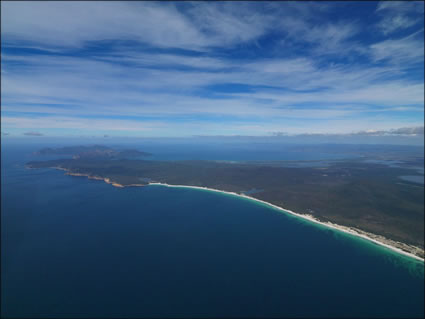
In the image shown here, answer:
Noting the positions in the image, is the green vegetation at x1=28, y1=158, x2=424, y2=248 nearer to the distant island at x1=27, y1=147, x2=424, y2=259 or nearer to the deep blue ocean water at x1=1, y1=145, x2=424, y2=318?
the distant island at x1=27, y1=147, x2=424, y2=259

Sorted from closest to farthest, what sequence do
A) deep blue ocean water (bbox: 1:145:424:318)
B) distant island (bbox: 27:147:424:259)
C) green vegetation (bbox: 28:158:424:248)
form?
deep blue ocean water (bbox: 1:145:424:318) → distant island (bbox: 27:147:424:259) → green vegetation (bbox: 28:158:424:248)

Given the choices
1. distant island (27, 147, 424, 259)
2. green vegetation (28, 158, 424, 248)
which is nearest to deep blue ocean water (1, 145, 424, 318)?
distant island (27, 147, 424, 259)

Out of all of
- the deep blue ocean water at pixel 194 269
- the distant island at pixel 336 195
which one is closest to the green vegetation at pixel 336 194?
the distant island at pixel 336 195

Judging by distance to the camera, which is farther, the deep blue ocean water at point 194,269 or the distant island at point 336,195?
the distant island at point 336,195

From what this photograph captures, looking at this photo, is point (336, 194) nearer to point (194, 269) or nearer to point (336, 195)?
point (336, 195)

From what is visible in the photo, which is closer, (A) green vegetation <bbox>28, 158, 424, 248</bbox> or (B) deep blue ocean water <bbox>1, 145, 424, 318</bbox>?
A: (B) deep blue ocean water <bbox>1, 145, 424, 318</bbox>

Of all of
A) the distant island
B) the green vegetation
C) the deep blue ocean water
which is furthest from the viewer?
the green vegetation

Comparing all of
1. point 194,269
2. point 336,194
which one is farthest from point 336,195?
point 194,269

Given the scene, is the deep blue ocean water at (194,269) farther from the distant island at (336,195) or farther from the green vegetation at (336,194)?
the green vegetation at (336,194)

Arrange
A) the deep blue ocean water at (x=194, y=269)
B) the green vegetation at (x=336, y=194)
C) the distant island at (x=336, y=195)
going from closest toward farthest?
the deep blue ocean water at (x=194, y=269) < the distant island at (x=336, y=195) < the green vegetation at (x=336, y=194)
